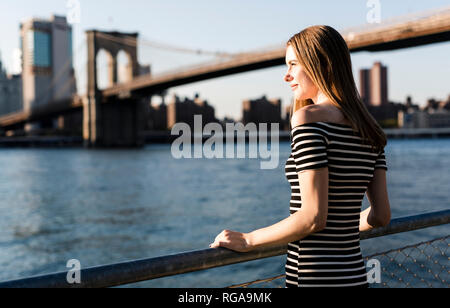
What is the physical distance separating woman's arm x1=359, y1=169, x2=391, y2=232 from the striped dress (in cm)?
12

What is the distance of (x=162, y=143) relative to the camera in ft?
271

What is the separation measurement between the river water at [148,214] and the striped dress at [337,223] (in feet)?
14.0

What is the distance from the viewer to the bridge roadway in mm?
24031

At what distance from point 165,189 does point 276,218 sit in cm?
863

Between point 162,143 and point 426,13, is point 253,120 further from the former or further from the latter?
point 426,13

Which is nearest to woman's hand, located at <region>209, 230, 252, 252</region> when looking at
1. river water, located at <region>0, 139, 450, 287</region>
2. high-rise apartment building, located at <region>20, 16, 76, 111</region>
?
river water, located at <region>0, 139, 450, 287</region>

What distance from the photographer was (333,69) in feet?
4.09

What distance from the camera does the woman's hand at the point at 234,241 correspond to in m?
1.35

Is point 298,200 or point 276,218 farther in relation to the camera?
point 276,218

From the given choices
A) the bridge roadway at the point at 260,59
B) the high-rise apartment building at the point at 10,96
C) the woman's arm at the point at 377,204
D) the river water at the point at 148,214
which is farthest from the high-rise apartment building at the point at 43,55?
the woman's arm at the point at 377,204

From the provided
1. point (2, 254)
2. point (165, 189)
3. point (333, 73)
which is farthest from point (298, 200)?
point (165, 189)

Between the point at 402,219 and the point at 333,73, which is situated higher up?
the point at 333,73

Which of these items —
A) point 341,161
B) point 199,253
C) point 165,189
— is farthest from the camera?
point 165,189

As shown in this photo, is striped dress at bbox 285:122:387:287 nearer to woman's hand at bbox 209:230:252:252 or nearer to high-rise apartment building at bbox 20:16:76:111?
woman's hand at bbox 209:230:252:252
